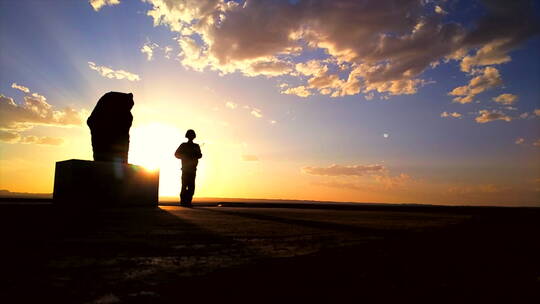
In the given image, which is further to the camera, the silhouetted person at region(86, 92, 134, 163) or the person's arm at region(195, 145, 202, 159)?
A: the person's arm at region(195, 145, 202, 159)

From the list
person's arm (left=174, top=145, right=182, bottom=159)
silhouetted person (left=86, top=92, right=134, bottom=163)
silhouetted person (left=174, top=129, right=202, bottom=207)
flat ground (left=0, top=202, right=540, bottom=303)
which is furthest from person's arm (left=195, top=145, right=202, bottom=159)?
flat ground (left=0, top=202, right=540, bottom=303)

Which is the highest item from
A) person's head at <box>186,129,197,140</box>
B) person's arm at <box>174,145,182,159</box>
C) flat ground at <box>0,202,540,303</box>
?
person's head at <box>186,129,197,140</box>

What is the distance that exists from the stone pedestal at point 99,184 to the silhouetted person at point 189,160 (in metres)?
1.06

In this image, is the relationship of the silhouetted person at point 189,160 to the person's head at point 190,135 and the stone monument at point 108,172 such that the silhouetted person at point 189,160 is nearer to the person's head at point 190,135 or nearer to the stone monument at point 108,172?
the person's head at point 190,135

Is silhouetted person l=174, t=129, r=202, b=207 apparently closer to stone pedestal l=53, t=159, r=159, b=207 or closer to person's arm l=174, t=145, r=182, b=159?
person's arm l=174, t=145, r=182, b=159

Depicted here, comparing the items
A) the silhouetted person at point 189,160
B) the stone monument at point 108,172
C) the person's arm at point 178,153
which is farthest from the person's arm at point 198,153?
the stone monument at point 108,172

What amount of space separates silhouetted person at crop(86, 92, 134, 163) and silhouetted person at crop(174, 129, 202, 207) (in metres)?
1.49

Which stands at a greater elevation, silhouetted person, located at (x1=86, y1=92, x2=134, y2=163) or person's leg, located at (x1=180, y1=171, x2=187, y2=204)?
silhouetted person, located at (x1=86, y1=92, x2=134, y2=163)

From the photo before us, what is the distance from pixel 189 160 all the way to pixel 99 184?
240 centimetres

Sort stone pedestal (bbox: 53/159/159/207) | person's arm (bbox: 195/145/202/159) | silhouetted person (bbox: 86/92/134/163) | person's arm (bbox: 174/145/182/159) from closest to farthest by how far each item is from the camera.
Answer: stone pedestal (bbox: 53/159/159/207) → silhouetted person (bbox: 86/92/134/163) → person's arm (bbox: 174/145/182/159) → person's arm (bbox: 195/145/202/159)

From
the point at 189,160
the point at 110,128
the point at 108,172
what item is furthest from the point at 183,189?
the point at 110,128

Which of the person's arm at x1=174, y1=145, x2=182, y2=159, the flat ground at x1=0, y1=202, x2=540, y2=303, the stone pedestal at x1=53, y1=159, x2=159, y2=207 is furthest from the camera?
the person's arm at x1=174, y1=145, x2=182, y2=159

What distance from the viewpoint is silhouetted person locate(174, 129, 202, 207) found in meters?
9.65

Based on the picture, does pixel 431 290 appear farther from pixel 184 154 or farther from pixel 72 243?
pixel 184 154
